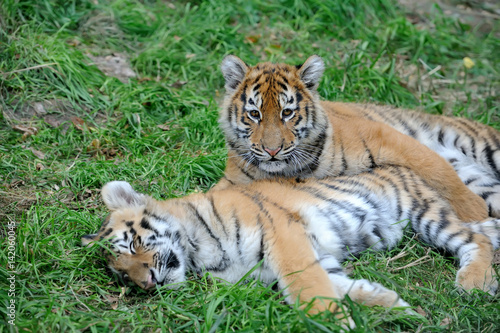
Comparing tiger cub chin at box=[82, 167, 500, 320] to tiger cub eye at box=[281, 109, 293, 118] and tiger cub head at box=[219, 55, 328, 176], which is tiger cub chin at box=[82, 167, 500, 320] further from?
tiger cub eye at box=[281, 109, 293, 118]

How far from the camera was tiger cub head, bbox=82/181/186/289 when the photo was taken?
326cm

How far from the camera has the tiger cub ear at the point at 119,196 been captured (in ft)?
11.9

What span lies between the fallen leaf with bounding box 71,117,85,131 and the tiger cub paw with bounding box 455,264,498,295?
3796mm

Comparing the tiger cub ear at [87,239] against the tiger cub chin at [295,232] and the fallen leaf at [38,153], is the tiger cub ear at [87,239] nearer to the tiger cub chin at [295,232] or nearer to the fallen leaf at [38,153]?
the tiger cub chin at [295,232]

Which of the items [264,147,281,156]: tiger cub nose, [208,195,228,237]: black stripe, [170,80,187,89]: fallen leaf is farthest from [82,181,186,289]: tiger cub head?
[170,80,187,89]: fallen leaf

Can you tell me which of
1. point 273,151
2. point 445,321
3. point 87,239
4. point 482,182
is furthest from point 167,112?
point 445,321

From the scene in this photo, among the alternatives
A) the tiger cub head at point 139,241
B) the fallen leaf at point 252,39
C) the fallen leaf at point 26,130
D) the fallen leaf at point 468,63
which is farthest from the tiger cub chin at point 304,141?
the fallen leaf at point 252,39

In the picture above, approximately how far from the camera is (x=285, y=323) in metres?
2.84

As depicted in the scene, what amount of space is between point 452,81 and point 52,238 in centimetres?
494

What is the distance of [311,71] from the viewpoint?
443 centimetres

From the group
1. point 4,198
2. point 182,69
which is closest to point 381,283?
point 4,198

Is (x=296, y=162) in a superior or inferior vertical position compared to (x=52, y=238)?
superior

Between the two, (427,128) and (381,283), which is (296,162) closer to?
(381,283)

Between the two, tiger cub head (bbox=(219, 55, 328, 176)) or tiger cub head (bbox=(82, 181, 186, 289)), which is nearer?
tiger cub head (bbox=(82, 181, 186, 289))
